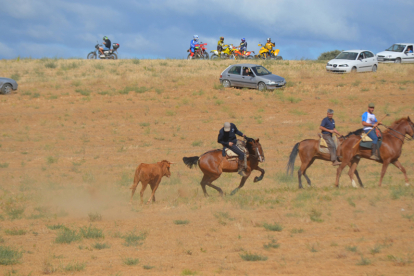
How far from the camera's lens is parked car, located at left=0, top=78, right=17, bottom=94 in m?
28.7

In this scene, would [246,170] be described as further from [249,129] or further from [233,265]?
[249,129]

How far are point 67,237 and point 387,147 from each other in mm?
9071

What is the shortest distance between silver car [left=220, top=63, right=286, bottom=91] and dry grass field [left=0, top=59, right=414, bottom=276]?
0.86m

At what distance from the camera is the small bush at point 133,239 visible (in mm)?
9242


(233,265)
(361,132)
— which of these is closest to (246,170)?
(361,132)

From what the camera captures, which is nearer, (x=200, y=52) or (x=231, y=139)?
(x=231, y=139)

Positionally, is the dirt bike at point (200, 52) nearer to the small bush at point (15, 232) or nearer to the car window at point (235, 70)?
the car window at point (235, 70)

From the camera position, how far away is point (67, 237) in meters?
9.57

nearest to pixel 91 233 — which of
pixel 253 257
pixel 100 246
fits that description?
pixel 100 246

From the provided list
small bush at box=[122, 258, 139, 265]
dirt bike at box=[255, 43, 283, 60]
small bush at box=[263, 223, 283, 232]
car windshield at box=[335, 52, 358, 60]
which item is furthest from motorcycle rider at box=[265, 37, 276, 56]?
small bush at box=[122, 258, 139, 265]

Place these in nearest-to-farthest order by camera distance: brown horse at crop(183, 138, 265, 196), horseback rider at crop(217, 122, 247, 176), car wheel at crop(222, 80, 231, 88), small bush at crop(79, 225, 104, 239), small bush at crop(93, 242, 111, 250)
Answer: small bush at crop(93, 242, 111, 250)
small bush at crop(79, 225, 104, 239)
horseback rider at crop(217, 122, 247, 176)
brown horse at crop(183, 138, 265, 196)
car wheel at crop(222, 80, 231, 88)

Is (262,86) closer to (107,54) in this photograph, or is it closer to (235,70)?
(235,70)

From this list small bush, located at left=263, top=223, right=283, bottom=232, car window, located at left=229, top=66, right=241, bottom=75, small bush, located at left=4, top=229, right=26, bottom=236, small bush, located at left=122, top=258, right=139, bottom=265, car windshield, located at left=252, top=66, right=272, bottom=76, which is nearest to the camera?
small bush, located at left=122, top=258, right=139, bottom=265

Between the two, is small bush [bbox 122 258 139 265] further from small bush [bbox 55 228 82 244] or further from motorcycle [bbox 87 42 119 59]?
motorcycle [bbox 87 42 119 59]
